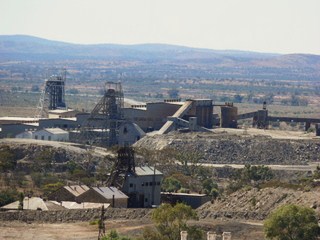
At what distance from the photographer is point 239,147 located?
340 ft

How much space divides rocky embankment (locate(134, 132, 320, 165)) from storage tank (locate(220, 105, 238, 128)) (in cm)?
1371

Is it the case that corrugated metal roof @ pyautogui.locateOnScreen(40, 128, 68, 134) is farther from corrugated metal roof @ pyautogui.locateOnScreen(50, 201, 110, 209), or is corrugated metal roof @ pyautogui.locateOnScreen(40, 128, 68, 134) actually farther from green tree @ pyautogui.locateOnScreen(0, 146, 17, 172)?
corrugated metal roof @ pyautogui.locateOnScreen(50, 201, 110, 209)

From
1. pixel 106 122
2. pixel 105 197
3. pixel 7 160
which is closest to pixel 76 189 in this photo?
pixel 105 197

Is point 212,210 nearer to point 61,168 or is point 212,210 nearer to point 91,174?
point 91,174

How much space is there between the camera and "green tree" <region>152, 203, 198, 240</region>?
52.0 m

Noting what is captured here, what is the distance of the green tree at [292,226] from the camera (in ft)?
166

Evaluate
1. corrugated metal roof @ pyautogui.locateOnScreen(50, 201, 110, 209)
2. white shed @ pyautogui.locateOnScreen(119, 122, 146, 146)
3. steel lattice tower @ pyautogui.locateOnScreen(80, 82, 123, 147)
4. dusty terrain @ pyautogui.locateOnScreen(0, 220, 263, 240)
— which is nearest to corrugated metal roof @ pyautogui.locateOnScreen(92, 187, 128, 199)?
corrugated metal roof @ pyautogui.locateOnScreen(50, 201, 110, 209)

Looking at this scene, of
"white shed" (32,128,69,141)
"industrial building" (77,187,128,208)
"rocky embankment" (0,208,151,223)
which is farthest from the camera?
"white shed" (32,128,69,141)

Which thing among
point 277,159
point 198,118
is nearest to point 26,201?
point 277,159

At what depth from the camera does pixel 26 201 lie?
67.1 metres

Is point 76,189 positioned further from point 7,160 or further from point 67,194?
point 7,160

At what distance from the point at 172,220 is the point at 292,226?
531 centimetres

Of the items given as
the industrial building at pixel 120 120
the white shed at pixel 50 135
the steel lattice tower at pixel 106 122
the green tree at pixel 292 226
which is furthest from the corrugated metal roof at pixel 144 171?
the white shed at pixel 50 135

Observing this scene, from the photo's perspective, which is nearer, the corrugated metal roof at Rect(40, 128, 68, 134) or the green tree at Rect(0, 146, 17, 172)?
the green tree at Rect(0, 146, 17, 172)
